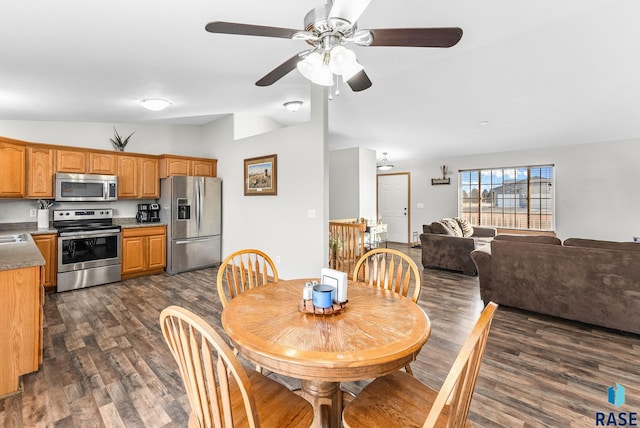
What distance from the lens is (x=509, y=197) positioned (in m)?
7.08

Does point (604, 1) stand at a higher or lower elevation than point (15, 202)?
higher

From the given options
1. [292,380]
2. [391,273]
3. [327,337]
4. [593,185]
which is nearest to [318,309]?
[327,337]

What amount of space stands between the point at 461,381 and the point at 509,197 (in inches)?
295

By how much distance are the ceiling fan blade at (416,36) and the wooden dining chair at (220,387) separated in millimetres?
1653

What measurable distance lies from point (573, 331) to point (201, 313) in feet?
12.3

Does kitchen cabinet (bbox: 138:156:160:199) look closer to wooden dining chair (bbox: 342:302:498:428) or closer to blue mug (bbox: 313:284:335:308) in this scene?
blue mug (bbox: 313:284:335:308)

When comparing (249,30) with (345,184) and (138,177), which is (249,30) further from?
(345,184)

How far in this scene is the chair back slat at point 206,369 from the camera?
2.81ft

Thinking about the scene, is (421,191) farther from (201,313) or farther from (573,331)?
(201,313)

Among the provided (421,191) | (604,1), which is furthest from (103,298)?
(421,191)

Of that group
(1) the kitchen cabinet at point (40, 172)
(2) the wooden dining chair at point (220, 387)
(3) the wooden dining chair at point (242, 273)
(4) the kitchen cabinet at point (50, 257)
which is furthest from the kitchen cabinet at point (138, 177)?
(2) the wooden dining chair at point (220, 387)

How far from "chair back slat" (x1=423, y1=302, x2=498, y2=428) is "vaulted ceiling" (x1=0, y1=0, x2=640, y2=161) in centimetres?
220

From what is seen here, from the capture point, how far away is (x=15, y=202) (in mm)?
4016

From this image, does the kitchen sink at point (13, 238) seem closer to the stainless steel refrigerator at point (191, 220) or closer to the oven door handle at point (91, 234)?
the oven door handle at point (91, 234)
